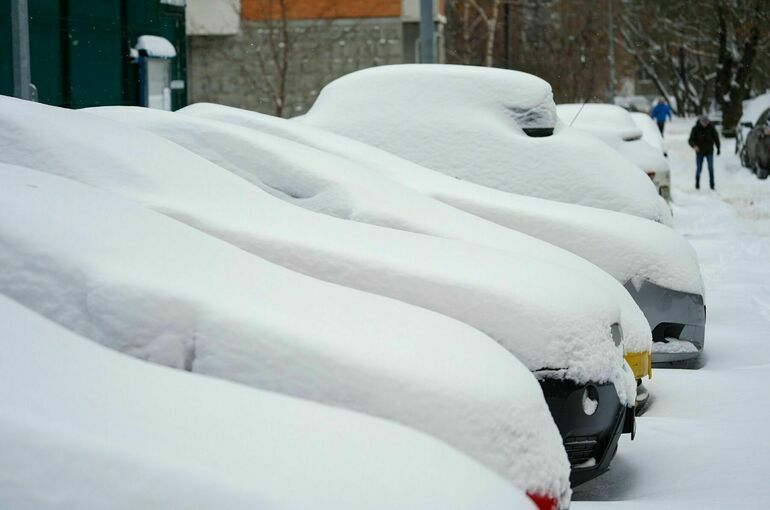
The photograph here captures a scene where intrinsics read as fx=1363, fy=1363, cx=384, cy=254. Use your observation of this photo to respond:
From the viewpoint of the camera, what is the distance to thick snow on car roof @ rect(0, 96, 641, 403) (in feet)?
14.9

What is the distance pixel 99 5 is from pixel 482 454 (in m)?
15.4

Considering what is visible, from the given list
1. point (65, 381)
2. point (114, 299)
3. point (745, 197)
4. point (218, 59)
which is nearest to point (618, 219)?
point (114, 299)

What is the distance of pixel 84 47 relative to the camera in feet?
57.5

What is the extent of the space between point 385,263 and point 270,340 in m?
1.30

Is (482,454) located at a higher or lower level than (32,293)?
lower

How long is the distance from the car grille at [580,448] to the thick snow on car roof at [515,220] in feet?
4.37

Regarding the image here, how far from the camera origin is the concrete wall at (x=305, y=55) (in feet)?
112

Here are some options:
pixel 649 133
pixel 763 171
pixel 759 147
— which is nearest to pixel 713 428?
pixel 649 133

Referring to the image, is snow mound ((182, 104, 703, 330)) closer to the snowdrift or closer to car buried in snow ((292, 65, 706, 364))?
car buried in snow ((292, 65, 706, 364))

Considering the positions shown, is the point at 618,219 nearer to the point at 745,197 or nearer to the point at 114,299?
the point at 114,299

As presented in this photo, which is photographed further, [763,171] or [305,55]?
[305,55]

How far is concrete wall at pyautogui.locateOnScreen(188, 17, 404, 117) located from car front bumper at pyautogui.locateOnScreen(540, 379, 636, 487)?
29.7 metres

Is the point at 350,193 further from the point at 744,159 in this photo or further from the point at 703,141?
the point at 744,159

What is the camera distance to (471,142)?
9438mm
